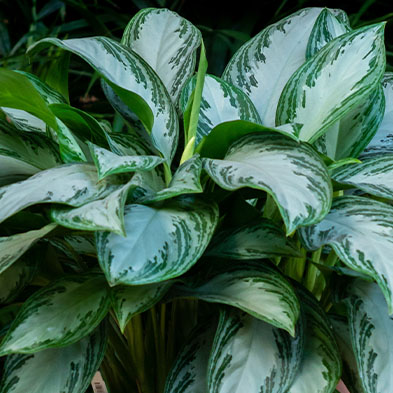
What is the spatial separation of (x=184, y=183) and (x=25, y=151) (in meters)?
0.19

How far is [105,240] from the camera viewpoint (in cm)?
41

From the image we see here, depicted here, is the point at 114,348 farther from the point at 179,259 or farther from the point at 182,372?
the point at 179,259

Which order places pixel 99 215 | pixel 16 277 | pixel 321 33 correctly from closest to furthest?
pixel 99 215 → pixel 16 277 → pixel 321 33

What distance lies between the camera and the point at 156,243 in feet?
1.37

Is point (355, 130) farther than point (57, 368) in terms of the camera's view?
Yes

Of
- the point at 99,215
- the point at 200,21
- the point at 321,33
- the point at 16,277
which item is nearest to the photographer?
the point at 99,215

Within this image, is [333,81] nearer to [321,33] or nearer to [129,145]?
[321,33]

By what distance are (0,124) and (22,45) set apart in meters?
1.58

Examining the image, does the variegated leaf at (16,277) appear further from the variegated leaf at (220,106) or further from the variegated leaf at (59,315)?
the variegated leaf at (220,106)

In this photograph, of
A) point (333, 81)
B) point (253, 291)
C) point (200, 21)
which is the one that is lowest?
point (200, 21)

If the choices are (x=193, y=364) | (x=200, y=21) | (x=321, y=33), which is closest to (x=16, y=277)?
(x=193, y=364)

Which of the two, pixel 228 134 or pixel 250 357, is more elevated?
pixel 228 134

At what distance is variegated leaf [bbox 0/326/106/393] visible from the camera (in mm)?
473

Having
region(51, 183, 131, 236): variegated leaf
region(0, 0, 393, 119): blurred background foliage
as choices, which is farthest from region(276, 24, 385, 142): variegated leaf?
region(0, 0, 393, 119): blurred background foliage
